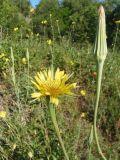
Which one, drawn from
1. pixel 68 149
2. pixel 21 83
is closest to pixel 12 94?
pixel 21 83

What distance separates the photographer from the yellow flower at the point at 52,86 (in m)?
1.83

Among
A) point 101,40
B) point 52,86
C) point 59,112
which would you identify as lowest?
point 59,112

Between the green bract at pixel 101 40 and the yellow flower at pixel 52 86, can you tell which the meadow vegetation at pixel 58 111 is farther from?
the green bract at pixel 101 40

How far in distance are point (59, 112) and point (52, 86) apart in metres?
2.05

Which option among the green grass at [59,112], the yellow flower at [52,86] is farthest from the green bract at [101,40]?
the green grass at [59,112]

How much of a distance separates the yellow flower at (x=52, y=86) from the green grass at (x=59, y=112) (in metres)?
0.08

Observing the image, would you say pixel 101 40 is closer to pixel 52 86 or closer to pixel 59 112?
pixel 52 86

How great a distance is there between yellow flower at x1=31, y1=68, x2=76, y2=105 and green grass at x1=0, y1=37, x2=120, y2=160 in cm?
8

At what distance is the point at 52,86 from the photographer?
190cm

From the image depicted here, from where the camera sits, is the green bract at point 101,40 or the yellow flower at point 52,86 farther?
the yellow flower at point 52,86

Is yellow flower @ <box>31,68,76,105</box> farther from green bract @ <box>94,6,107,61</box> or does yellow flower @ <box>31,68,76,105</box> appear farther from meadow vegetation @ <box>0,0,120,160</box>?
green bract @ <box>94,6,107,61</box>

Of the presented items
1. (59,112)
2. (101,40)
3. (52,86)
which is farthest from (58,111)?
(101,40)

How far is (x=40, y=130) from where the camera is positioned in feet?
10.9

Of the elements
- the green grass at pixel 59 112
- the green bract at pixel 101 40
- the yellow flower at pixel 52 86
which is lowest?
the green grass at pixel 59 112
